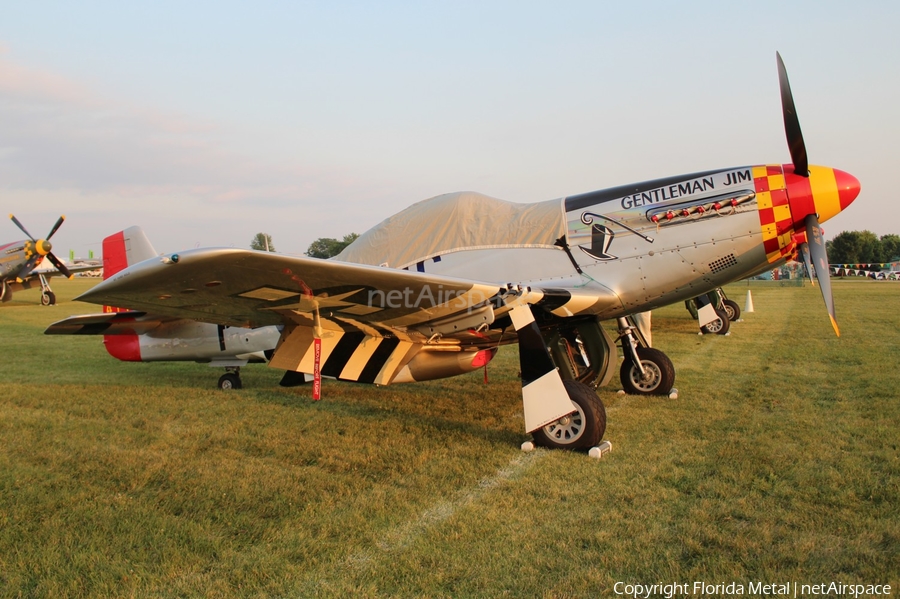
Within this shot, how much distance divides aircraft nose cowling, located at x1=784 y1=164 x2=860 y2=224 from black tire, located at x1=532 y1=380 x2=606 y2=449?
2.74m

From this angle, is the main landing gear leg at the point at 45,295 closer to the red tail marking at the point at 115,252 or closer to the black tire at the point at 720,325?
the red tail marking at the point at 115,252

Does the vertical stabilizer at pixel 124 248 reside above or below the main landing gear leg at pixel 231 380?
above

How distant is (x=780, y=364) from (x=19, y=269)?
101ft

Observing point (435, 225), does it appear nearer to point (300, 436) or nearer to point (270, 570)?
point (300, 436)

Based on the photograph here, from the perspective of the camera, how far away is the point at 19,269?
1041 inches

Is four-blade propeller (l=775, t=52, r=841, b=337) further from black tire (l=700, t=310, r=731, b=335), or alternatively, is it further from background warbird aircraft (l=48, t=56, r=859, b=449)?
black tire (l=700, t=310, r=731, b=335)

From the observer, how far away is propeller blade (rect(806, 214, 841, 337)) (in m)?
4.85

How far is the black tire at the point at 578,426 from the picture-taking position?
14.6 feet

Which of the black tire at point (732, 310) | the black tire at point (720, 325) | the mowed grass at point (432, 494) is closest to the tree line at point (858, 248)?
the black tire at point (732, 310)

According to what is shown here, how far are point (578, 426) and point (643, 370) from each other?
8.74 feet

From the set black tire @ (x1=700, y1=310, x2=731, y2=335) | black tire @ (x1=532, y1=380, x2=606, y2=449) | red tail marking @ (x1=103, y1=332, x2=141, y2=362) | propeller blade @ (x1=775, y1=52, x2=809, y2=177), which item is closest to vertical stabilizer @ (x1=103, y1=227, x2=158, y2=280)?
red tail marking @ (x1=103, y1=332, x2=141, y2=362)

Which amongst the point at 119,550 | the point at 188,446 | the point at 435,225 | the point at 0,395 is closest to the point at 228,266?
the point at 119,550

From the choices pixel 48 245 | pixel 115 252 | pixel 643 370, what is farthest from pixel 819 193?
pixel 48 245

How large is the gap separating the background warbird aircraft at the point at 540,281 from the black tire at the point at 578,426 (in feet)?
0.04
